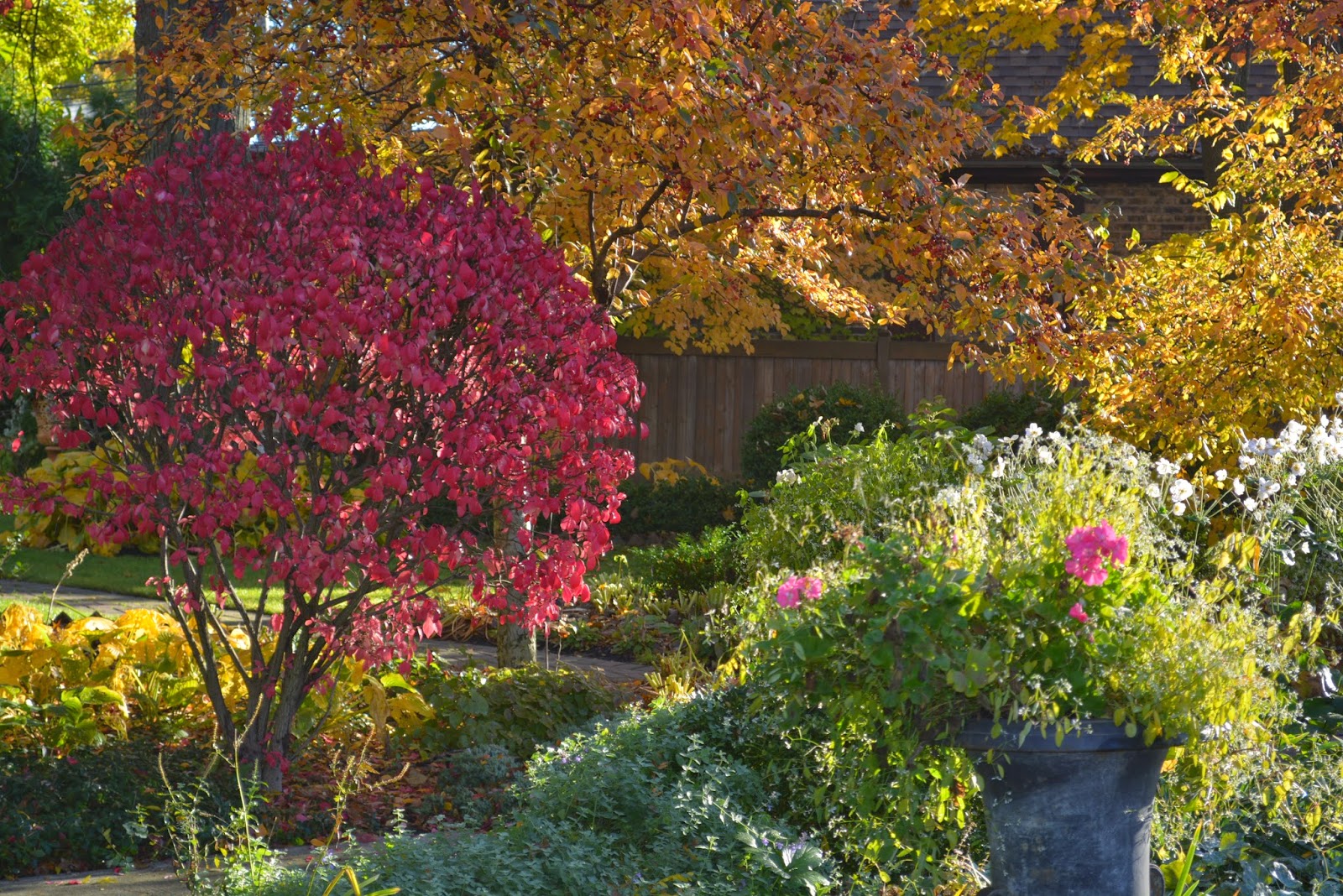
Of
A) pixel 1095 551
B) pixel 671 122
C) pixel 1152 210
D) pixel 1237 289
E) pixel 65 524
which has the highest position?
pixel 1152 210

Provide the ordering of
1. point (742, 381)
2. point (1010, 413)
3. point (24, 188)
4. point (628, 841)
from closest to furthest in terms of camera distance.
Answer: point (628, 841)
point (1010, 413)
point (742, 381)
point (24, 188)

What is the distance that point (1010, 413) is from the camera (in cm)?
1193

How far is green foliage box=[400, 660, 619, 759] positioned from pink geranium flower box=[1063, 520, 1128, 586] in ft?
8.60

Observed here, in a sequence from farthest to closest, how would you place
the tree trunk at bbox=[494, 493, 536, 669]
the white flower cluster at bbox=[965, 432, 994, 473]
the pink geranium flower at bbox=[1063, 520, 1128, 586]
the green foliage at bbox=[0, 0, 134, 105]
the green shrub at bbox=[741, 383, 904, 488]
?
the green foliage at bbox=[0, 0, 134, 105], the green shrub at bbox=[741, 383, 904, 488], the tree trunk at bbox=[494, 493, 536, 669], the white flower cluster at bbox=[965, 432, 994, 473], the pink geranium flower at bbox=[1063, 520, 1128, 586]

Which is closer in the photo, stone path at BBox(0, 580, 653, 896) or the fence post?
stone path at BBox(0, 580, 653, 896)

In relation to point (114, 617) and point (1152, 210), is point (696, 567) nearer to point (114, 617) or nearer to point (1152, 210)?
point (114, 617)

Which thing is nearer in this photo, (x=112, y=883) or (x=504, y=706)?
(x=112, y=883)

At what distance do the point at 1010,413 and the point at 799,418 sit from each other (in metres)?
1.94

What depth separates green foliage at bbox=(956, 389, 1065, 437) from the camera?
1162 cm

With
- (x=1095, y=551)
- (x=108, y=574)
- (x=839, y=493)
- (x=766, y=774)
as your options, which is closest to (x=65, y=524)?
(x=108, y=574)

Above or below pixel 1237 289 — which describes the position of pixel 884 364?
below

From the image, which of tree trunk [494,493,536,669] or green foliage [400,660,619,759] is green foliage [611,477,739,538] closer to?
tree trunk [494,493,536,669]

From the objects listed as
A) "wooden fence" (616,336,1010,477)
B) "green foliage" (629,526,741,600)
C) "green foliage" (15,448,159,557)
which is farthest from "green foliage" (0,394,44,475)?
"green foliage" (629,526,741,600)

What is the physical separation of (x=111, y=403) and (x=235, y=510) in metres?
0.89
